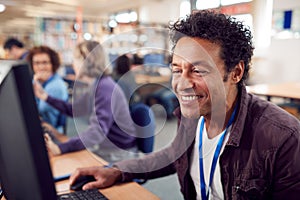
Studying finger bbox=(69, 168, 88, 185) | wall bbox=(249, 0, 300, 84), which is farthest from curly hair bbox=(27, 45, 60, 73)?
wall bbox=(249, 0, 300, 84)

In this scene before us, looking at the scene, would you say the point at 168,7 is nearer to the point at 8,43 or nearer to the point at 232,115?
the point at 8,43

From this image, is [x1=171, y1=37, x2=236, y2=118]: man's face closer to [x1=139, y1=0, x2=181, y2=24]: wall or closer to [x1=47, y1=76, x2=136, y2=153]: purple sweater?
[x1=47, y1=76, x2=136, y2=153]: purple sweater

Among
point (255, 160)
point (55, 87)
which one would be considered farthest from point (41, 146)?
point (55, 87)

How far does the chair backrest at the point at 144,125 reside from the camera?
5.16ft

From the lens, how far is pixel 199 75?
0.92 metres

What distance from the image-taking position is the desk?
980 mm

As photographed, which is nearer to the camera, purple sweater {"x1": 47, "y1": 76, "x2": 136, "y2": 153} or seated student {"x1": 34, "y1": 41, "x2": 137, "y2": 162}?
seated student {"x1": 34, "y1": 41, "x2": 137, "y2": 162}

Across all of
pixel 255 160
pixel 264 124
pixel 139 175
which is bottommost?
pixel 139 175

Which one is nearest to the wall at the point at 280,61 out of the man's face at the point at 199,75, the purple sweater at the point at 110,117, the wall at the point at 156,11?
the wall at the point at 156,11

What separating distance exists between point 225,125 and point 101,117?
0.88 meters

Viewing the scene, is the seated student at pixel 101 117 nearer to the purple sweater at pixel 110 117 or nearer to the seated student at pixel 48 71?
the purple sweater at pixel 110 117

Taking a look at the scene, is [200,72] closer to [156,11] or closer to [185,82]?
[185,82]

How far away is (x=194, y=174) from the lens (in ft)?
3.59

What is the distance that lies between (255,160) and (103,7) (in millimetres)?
10380
